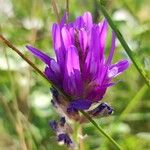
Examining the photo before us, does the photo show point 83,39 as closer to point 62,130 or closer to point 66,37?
point 66,37

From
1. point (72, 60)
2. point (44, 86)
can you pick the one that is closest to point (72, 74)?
point (72, 60)

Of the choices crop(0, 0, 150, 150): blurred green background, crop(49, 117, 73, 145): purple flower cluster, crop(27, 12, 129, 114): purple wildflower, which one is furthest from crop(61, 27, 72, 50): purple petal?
crop(0, 0, 150, 150): blurred green background

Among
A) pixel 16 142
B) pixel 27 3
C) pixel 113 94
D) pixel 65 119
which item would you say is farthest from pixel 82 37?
pixel 27 3

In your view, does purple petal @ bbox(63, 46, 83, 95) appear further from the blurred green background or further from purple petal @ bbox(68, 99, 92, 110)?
the blurred green background

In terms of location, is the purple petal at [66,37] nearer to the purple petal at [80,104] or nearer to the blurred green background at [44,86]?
the purple petal at [80,104]

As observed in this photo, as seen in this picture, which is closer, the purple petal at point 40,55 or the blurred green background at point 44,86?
the purple petal at point 40,55

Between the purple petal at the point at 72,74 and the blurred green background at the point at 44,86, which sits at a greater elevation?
the blurred green background at the point at 44,86

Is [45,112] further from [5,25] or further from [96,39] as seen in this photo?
[96,39]

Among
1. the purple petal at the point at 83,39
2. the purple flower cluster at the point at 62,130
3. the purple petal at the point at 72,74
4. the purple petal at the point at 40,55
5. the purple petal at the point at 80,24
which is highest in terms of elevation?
the purple petal at the point at 80,24

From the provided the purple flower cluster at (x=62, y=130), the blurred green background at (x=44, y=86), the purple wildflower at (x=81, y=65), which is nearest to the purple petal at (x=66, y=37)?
the purple wildflower at (x=81, y=65)
